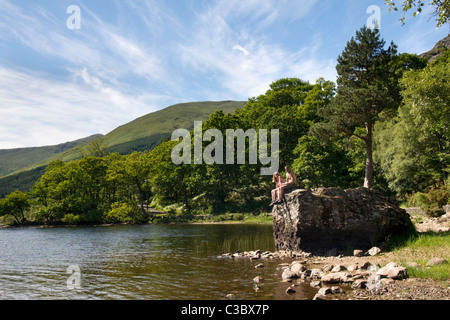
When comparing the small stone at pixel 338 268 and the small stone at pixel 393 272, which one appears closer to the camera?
the small stone at pixel 393 272

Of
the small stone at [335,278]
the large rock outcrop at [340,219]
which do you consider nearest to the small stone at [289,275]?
the small stone at [335,278]

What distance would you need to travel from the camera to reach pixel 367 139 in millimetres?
27359

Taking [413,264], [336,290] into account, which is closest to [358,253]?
[413,264]

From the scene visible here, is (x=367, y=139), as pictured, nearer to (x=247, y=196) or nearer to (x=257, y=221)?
(x=257, y=221)

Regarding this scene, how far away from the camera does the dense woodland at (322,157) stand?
86.0ft

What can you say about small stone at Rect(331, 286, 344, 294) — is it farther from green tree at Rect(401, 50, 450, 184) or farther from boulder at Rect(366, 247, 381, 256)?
green tree at Rect(401, 50, 450, 184)

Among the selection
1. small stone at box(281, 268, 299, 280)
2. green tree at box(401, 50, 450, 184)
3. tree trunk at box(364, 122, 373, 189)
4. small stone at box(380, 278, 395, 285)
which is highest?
green tree at box(401, 50, 450, 184)

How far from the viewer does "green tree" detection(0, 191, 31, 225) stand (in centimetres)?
6456

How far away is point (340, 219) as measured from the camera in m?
19.0

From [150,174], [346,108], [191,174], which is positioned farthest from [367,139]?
[150,174]

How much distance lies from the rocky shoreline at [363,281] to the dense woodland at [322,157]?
1059 cm

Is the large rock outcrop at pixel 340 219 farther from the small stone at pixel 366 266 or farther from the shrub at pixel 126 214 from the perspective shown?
the shrub at pixel 126 214

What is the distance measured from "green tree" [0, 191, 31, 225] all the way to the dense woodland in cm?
19

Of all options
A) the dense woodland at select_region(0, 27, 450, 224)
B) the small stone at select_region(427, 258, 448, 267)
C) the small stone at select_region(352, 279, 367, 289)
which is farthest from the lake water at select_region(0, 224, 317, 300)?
the dense woodland at select_region(0, 27, 450, 224)
